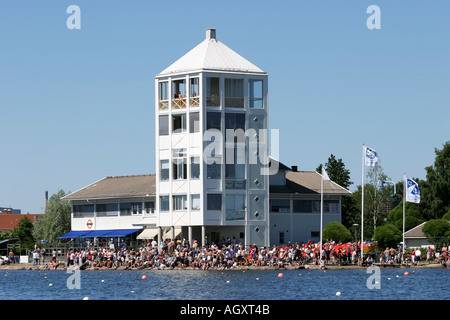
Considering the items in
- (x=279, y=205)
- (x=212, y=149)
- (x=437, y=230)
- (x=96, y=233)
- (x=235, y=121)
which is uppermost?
(x=235, y=121)

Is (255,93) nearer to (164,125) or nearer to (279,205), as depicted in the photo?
(164,125)

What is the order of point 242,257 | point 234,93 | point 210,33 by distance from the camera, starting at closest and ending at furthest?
1. point 242,257
2. point 234,93
3. point 210,33

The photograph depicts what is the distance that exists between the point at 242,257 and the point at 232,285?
19120mm

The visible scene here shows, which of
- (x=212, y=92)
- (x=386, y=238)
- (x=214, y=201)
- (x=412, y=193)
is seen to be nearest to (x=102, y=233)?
(x=214, y=201)

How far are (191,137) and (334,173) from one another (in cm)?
3196

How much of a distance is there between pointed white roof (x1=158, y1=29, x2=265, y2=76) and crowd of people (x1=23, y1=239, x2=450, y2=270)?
1548 centimetres

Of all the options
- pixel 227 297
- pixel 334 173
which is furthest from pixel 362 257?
pixel 334 173

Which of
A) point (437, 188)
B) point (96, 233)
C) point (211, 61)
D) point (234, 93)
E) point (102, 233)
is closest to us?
point (211, 61)

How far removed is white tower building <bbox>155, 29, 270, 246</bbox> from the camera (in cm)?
8250

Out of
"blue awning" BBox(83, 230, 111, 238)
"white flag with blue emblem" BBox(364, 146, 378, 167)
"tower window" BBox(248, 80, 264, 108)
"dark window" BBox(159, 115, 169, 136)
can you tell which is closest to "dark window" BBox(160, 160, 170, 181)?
"dark window" BBox(159, 115, 169, 136)

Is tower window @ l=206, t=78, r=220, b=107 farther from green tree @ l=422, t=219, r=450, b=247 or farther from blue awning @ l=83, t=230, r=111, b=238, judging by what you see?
green tree @ l=422, t=219, r=450, b=247

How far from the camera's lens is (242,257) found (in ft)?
249

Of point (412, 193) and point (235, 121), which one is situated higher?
point (235, 121)

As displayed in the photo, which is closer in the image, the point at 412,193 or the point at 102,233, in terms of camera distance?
the point at 412,193
